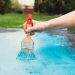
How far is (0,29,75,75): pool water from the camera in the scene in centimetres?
207

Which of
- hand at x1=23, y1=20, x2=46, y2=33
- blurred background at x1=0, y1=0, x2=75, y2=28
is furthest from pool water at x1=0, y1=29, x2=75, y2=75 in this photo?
blurred background at x1=0, y1=0, x2=75, y2=28

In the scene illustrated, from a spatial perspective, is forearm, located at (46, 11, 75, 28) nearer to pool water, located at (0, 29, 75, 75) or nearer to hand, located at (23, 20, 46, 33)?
hand, located at (23, 20, 46, 33)

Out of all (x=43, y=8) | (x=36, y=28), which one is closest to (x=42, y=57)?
(x=36, y=28)

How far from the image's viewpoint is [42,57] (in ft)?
8.01

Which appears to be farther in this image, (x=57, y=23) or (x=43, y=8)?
(x=43, y=8)

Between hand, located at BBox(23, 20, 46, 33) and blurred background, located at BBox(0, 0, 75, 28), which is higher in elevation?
hand, located at BBox(23, 20, 46, 33)

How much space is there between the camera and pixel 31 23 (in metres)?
2.38

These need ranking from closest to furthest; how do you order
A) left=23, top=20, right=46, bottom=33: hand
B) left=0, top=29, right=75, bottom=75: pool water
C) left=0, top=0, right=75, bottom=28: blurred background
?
left=0, top=29, right=75, bottom=75: pool water
left=23, top=20, right=46, bottom=33: hand
left=0, top=0, right=75, bottom=28: blurred background

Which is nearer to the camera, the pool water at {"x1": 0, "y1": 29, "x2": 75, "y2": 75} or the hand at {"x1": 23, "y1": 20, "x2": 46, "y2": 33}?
the pool water at {"x1": 0, "y1": 29, "x2": 75, "y2": 75}

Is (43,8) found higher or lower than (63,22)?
lower

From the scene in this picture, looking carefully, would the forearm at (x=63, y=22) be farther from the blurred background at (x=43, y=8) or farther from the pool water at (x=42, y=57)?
the blurred background at (x=43, y=8)

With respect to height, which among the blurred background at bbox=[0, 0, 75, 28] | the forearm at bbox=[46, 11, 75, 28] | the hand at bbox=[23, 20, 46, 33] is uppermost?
the forearm at bbox=[46, 11, 75, 28]

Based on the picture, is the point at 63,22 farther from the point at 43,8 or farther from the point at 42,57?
the point at 43,8

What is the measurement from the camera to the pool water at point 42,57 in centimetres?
207
